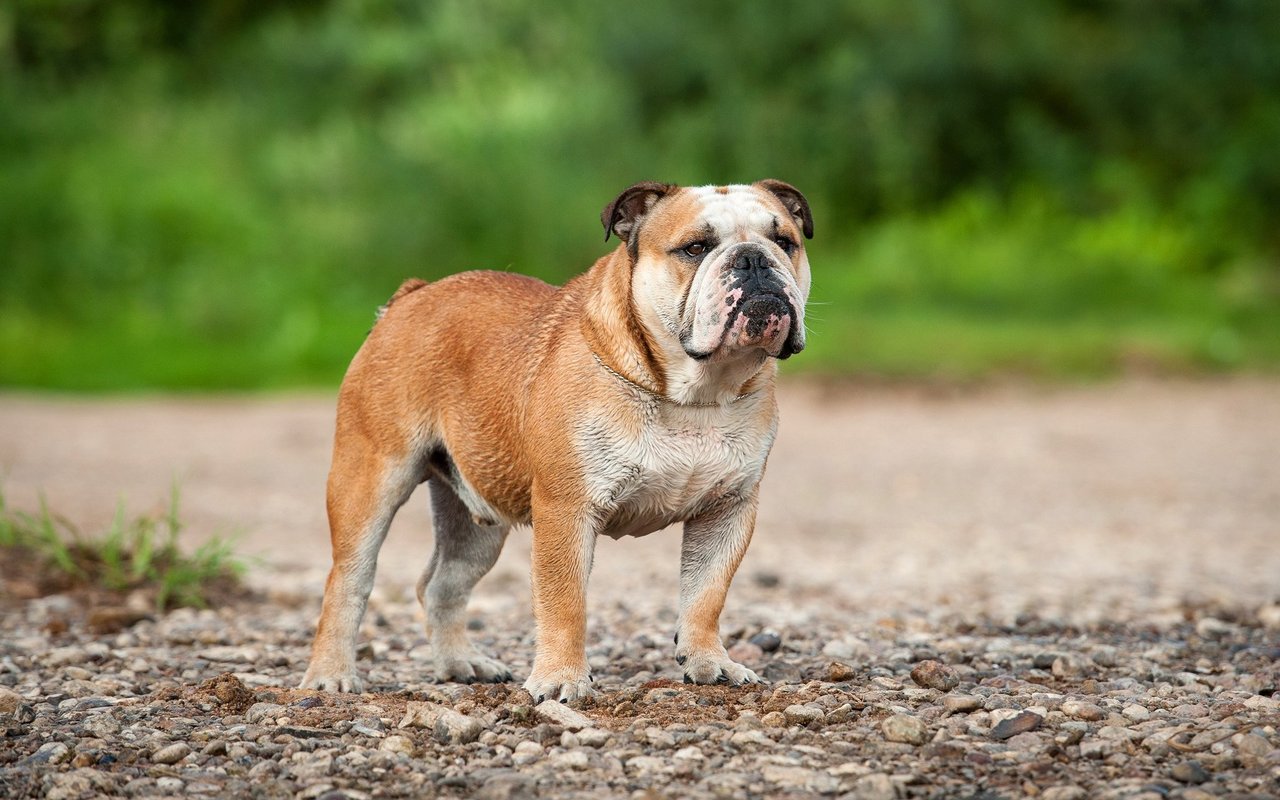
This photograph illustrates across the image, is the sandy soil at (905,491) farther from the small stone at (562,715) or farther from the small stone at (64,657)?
the small stone at (562,715)

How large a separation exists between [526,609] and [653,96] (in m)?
18.7

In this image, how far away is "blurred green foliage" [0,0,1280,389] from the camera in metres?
20.7

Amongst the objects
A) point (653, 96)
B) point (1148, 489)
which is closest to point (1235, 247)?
point (653, 96)

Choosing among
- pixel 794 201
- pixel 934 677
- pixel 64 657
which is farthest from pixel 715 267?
pixel 64 657

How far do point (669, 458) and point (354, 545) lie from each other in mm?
1426

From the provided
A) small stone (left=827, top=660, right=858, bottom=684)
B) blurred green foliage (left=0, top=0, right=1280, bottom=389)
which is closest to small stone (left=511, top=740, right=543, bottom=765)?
small stone (left=827, top=660, right=858, bottom=684)

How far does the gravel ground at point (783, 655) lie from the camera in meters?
4.55

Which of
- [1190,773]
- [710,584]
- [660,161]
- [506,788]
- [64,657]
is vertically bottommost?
[64,657]

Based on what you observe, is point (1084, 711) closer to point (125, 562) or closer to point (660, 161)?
point (125, 562)

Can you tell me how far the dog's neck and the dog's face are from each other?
0.03 metres

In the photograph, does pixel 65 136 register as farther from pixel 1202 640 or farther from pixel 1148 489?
pixel 1202 640

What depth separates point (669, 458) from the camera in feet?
17.5

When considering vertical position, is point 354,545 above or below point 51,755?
above

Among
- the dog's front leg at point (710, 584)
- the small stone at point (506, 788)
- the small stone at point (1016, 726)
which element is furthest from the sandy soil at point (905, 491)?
the small stone at point (506, 788)
